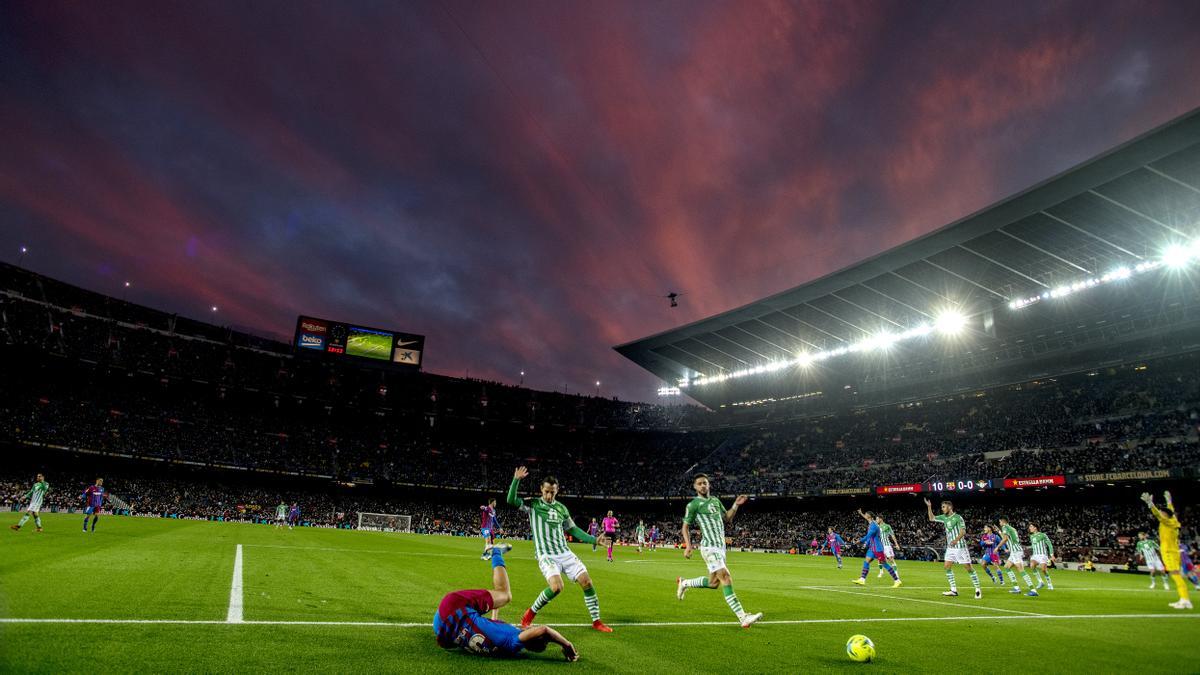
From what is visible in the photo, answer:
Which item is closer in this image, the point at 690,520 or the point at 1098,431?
the point at 690,520

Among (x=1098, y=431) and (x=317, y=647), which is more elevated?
(x=1098, y=431)

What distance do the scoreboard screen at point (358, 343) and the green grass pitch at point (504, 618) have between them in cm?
4460

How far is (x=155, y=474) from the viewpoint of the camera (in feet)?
182

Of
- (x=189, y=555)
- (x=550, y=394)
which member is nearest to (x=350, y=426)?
(x=550, y=394)

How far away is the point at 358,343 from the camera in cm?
6047

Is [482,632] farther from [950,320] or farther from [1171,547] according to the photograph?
[950,320]

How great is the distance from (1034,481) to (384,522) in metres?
53.9

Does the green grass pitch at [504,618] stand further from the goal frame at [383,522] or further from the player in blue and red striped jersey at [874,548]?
the goal frame at [383,522]

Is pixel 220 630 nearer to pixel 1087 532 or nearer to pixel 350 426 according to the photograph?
pixel 1087 532

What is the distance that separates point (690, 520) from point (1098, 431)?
150 ft

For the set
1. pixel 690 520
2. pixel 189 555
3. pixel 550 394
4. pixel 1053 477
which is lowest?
pixel 189 555

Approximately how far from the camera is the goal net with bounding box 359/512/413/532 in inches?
2200

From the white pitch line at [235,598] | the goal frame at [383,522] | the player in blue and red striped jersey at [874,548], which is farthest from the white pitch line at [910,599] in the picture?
the goal frame at [383,522]

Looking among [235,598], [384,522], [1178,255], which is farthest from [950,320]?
[384,522]
